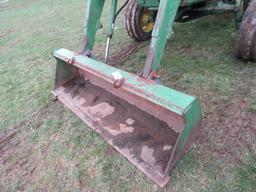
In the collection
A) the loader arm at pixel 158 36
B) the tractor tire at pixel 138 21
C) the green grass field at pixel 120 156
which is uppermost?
the loader arm at pixel 158 36

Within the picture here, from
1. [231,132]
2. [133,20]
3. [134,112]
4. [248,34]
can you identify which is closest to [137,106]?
[134,112]

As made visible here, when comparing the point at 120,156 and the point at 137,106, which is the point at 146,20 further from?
the point at 120,156

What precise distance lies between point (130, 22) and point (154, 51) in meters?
1.93

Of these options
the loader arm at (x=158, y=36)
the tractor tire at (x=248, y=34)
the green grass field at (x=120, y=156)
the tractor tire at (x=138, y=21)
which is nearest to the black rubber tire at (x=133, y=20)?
the tractor tire at (x=138, y=21)

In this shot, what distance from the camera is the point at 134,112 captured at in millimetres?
2273

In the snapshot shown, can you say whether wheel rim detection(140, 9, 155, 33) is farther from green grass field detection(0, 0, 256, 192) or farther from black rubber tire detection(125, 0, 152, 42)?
green grass field detection(0, 0, 256, 192)

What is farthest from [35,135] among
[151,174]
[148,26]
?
[148,26]

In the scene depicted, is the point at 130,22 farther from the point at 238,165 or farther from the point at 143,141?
the point at 238,165

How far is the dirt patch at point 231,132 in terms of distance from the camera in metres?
1.94

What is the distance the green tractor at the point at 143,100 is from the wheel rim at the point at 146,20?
2.38ft

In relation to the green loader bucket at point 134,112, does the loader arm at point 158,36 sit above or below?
above

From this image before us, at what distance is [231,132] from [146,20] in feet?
7.63

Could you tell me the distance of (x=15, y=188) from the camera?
6.75 ft

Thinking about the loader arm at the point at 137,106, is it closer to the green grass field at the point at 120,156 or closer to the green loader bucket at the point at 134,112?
the green loader bucket at the point at 134,112
